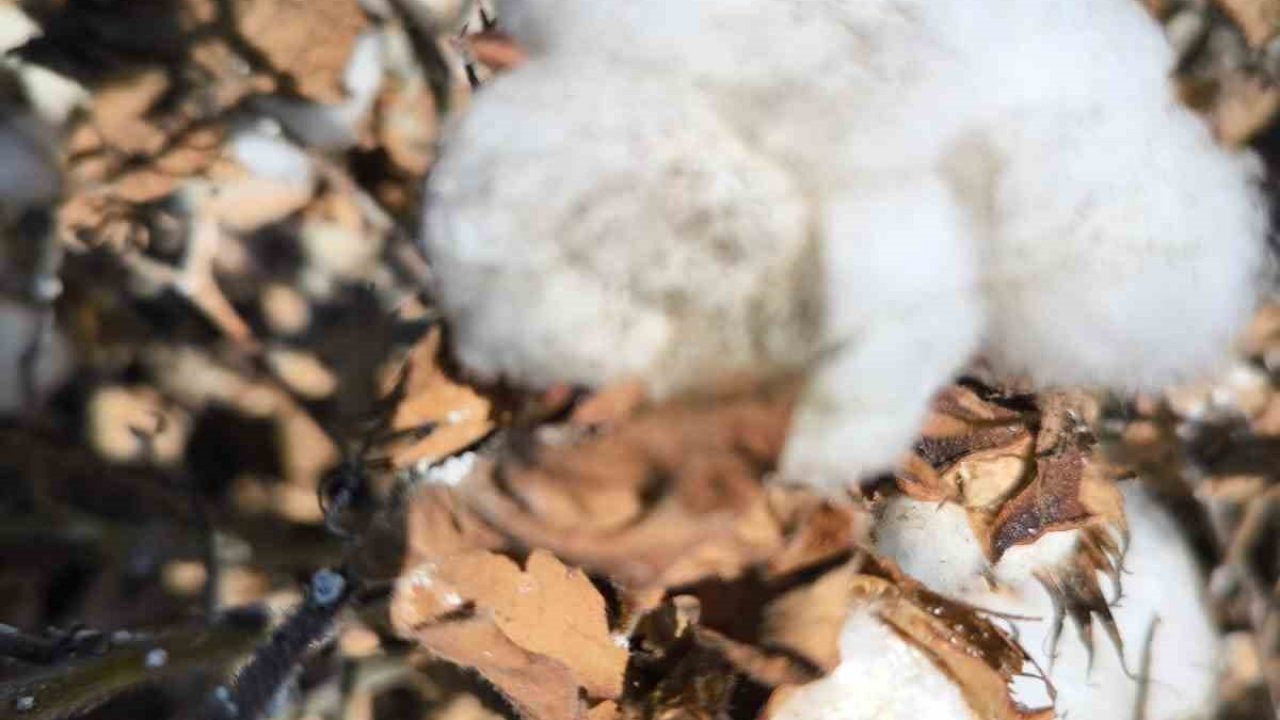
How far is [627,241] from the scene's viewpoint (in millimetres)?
612

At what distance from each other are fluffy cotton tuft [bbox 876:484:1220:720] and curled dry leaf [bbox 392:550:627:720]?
0.24 metres

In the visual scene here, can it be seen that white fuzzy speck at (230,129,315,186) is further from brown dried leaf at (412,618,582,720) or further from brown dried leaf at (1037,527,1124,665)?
brown dried leaf at (1037,527,1124,665)

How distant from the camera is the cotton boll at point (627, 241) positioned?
612 millimetres

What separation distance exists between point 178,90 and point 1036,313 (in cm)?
84

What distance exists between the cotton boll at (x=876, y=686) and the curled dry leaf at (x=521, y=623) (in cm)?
15

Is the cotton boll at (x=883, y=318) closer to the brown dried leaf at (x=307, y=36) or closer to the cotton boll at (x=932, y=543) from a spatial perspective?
the cotton boll at (x=932, y=543)

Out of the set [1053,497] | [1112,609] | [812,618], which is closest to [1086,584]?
[1112,609]

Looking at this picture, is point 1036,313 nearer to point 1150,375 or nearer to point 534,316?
point 1150,375

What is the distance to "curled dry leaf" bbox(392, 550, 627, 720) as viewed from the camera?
84 centimetres

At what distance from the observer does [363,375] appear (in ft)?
3.76

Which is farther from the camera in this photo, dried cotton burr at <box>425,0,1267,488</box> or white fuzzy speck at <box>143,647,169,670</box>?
white fuzzy speck at <box>143,647,169,670</box>

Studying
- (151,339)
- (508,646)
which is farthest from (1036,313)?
(151,339)

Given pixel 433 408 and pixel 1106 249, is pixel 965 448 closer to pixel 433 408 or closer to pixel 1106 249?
pixel 1106 249

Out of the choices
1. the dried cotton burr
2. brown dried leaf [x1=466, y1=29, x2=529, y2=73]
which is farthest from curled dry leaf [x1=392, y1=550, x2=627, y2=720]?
brown dried leaf [x1=466, y1=29, x2=529, y2=73]
